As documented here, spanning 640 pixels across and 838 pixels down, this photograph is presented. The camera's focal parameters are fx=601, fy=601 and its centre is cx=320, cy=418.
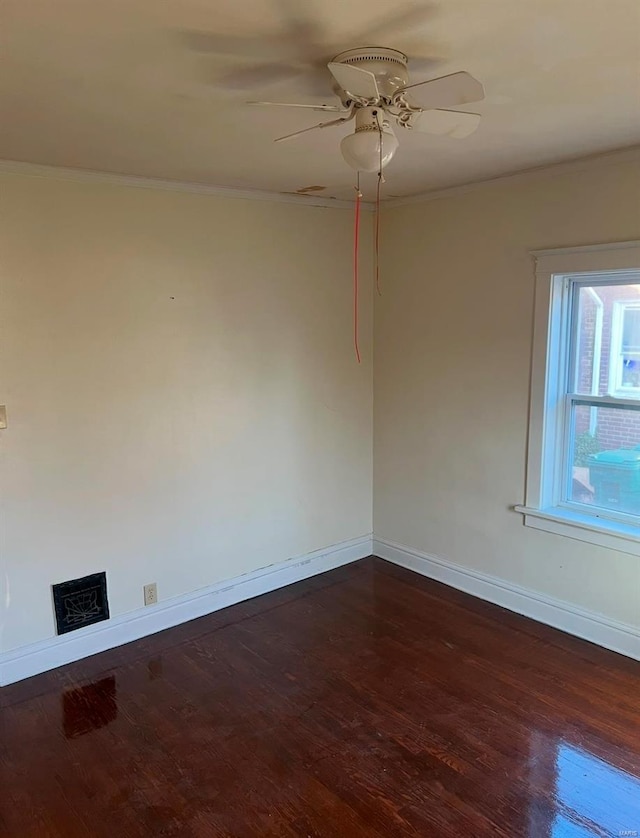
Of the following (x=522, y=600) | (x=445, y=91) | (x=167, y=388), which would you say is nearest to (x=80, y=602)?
(x=167, y=388)

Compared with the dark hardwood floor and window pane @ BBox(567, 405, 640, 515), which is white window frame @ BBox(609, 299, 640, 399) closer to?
window pane @ BBox(567, 405, 640, 515)

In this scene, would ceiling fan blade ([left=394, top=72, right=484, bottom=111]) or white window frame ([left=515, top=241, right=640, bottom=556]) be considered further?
white window frame ([left=515, top=241, right=640, bottom=556])

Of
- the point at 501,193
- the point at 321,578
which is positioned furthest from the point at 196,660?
the point at 501,193

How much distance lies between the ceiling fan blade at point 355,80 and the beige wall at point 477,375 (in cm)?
176

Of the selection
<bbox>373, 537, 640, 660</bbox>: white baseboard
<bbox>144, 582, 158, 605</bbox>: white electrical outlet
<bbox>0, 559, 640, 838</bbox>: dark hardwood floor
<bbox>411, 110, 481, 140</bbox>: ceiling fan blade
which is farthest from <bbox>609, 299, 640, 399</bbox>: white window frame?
<bbox>144, 582, 158, 605</bbox>: white electrical outlet

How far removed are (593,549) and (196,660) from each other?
82.2 inches

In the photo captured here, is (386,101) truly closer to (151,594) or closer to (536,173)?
(536,173)

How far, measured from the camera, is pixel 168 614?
3328 mm

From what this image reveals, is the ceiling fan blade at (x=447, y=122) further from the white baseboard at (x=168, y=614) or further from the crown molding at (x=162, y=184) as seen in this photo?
the white baseboard at (x=168, y=614)

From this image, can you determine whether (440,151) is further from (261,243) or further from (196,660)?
(196,660)

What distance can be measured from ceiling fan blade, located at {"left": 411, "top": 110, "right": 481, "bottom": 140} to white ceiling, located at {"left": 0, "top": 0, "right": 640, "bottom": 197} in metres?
0.12

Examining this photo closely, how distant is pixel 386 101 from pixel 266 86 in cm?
40

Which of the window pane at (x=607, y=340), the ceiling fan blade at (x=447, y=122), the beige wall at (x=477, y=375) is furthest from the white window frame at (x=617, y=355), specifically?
the ceiling fan blade at (x=447, y=122)

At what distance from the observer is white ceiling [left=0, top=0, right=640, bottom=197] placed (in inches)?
55.4
